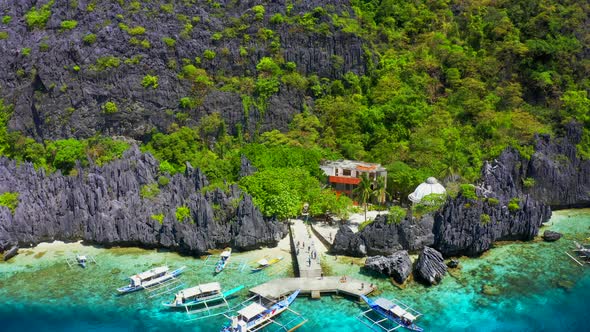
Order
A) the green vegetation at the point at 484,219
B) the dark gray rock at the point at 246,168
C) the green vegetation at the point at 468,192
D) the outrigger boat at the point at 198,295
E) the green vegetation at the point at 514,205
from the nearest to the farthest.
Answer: the outrigger boat at the point at 198,295, the green vegetation at the point at 484,219, the green vegetation at the point at 468,192, the green vegetation at the point at 514,205, the dark gray rock at the point at 246,168

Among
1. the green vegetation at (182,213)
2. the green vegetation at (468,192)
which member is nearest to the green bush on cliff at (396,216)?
the green vegetation at (468,192)

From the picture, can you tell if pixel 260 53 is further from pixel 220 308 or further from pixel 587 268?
pixel 587 268

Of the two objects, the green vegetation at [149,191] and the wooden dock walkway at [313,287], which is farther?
the green vegetation at [149,191]

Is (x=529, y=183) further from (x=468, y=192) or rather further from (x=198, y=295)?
(x=198, y=295)

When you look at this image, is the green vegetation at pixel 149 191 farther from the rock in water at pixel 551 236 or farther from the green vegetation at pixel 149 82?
the rock in water at pixel 551 236

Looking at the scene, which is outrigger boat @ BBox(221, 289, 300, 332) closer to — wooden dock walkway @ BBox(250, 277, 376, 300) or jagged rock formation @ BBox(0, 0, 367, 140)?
wooden dock walkway @ BBox(250, 277, 376, 300)

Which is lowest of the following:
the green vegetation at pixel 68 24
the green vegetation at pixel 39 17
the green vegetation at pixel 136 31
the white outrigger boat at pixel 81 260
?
the white outrigger boat at pixel 81 260

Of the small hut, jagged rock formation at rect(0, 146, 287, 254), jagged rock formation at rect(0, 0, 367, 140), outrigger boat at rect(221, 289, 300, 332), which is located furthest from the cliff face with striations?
jagged rock formation at rect(0, 0, 367, 140)

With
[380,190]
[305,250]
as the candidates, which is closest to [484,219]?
[380,190]
